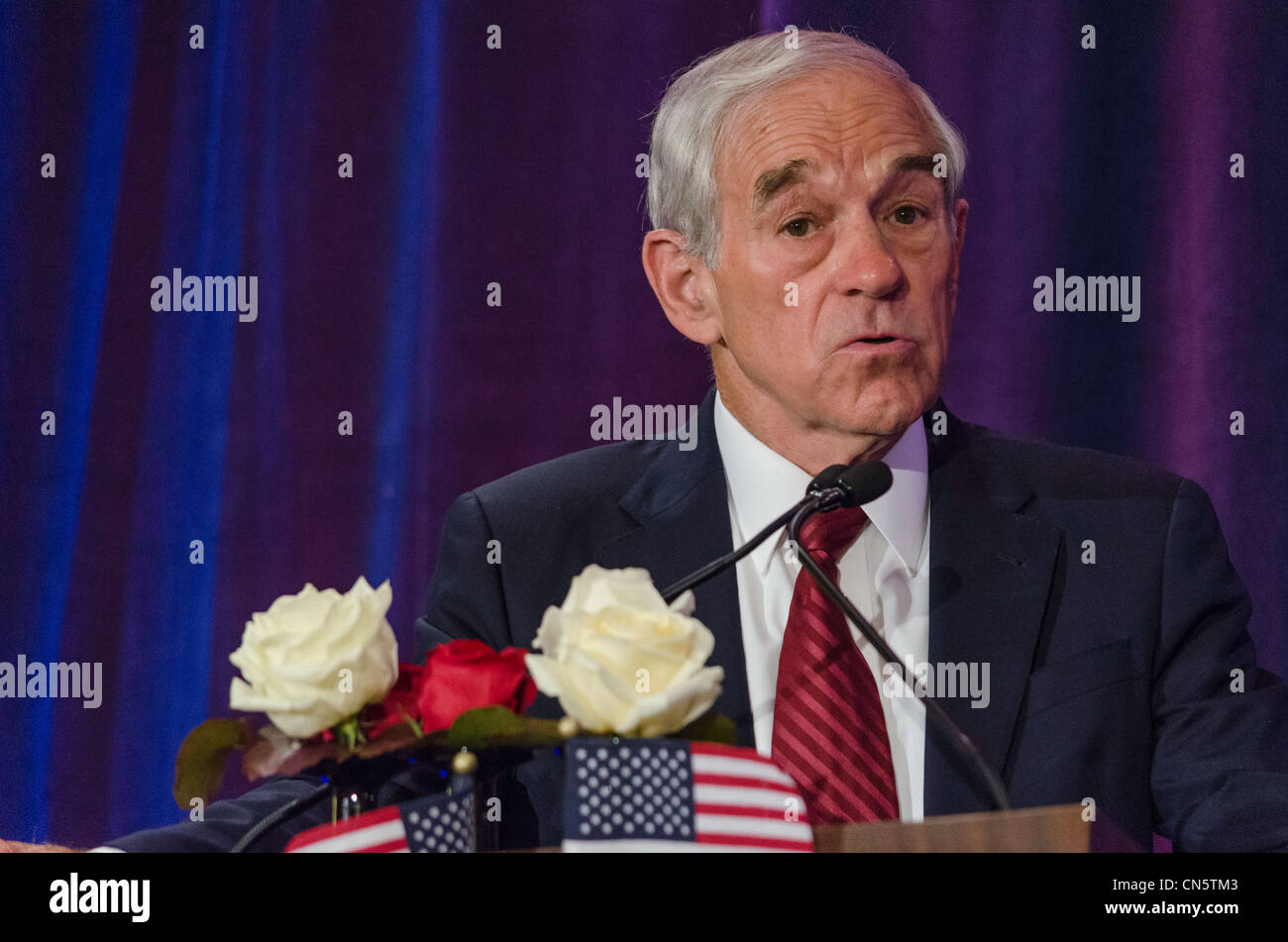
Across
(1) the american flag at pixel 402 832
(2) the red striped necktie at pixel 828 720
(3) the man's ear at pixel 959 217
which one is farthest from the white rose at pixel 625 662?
(3) the man's ear at pixel 959 217

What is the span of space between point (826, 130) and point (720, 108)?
0.60ft

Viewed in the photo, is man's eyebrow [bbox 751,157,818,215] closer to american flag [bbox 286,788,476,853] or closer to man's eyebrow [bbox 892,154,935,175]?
man's eyebrow [bbox 892,154,935,175]

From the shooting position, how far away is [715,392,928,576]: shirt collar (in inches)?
74.5

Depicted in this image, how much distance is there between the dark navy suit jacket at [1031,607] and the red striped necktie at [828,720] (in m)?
0.10

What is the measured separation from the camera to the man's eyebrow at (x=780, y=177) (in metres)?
1.89

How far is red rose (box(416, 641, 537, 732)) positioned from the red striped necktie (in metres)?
0.53

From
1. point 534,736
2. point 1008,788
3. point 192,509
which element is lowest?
point 1008,788

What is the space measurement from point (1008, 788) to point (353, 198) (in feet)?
4.83

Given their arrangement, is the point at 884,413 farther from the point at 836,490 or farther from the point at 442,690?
the point at 442,690

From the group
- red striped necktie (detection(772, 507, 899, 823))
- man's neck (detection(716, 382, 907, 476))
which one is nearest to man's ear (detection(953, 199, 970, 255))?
man's neck (detection(716, 382, 907, 476))

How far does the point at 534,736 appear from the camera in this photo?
3.60ft

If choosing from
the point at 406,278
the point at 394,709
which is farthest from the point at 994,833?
the point at 406,278
